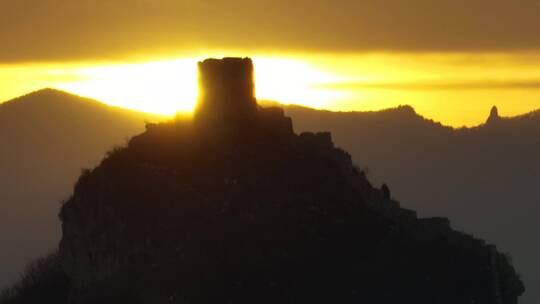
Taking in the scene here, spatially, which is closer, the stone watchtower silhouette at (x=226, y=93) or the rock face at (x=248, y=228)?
the rock face at (x=248, y=228)

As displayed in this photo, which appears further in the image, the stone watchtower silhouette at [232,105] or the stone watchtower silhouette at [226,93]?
the stone watchtower silhouette at [226,93]

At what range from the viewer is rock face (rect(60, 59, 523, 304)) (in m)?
81.4

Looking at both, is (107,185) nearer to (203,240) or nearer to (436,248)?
(203,240)

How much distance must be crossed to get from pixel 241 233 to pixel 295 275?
12.2 feet

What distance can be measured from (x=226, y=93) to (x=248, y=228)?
11.1 m

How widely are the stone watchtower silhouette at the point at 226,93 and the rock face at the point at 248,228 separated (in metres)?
0.08

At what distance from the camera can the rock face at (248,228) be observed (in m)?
81.4

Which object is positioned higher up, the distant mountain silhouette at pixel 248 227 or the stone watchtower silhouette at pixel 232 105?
the stone watchtower silhouette at pixel 232 105

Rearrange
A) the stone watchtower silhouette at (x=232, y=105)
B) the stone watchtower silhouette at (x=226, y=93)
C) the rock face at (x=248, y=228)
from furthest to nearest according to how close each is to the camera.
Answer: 1. the stone watchtower silhouette at (x=226, y=93)
2. the stone watchtower silhouette at (x=232, y=105)
3. the rock face at (x=248, y=228)

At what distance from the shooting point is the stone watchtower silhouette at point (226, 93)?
9156 centimetres

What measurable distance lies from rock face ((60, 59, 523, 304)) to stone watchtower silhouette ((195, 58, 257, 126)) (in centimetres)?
8

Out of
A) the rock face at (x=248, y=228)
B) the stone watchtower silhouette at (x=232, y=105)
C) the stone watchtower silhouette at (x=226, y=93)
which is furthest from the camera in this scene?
the stone watchtower silhouette at (x=226, y=93)

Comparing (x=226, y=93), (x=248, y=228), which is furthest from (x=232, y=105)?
(x=248, y=228)

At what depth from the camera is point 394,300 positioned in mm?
79312
